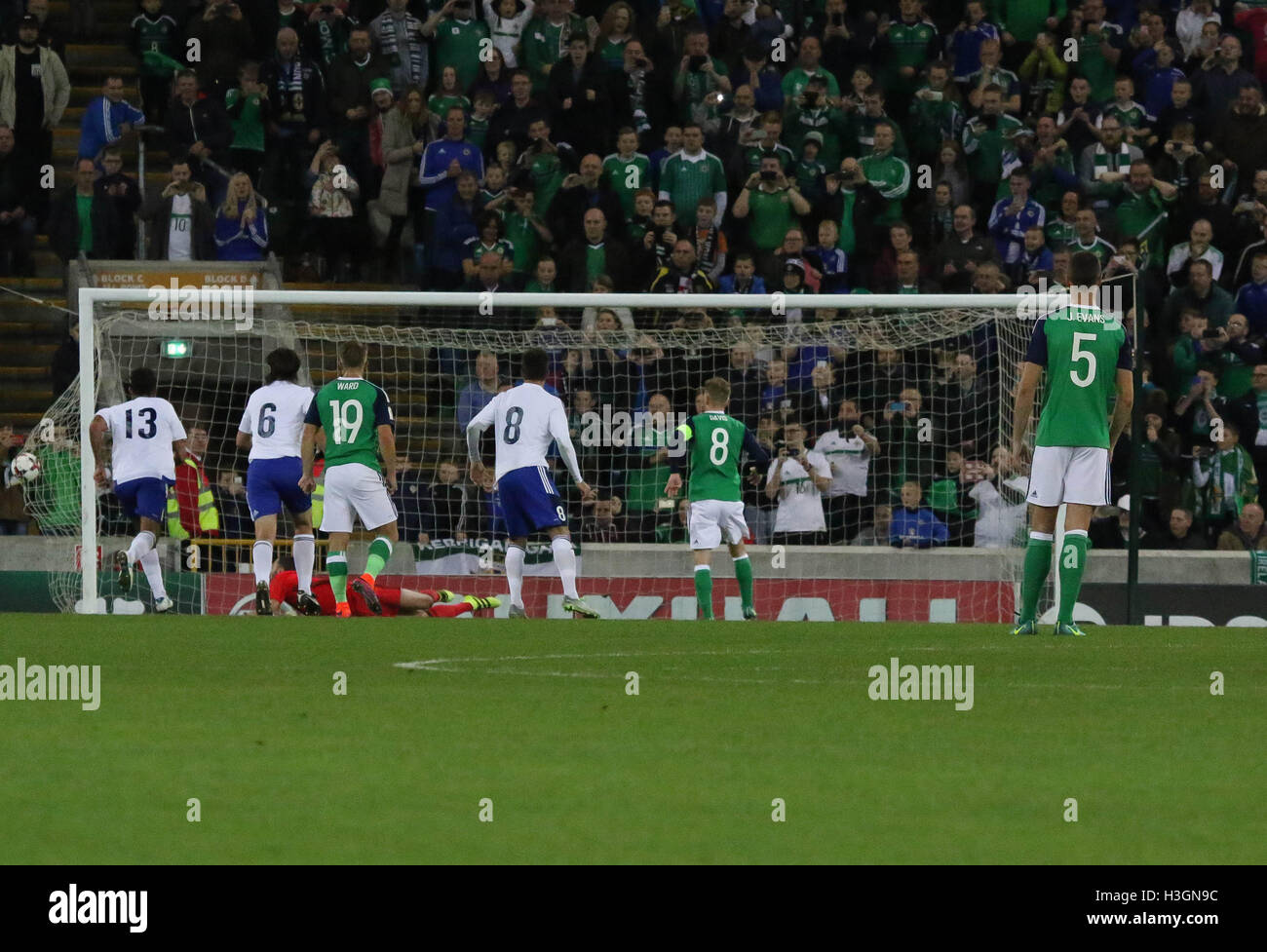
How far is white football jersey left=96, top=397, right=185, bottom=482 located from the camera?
1759 centimetres

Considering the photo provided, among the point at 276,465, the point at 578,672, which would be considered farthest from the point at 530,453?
the point at 578,672

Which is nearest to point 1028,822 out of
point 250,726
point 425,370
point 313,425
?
point 250,726

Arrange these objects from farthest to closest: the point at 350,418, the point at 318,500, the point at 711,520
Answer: the point at 318,500 < the point at 711,520 < the point at 350,418

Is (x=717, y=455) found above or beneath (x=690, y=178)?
beneath

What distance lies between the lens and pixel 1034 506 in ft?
43.1

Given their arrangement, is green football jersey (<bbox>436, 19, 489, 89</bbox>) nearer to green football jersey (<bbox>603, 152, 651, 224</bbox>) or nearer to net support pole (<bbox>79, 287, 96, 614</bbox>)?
green football jersey (<bbox>603, 152, 651, 224</bbox>)

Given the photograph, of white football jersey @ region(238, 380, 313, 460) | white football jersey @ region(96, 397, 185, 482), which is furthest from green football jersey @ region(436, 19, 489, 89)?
white football jersey @ region(238, 380, 313, 460)

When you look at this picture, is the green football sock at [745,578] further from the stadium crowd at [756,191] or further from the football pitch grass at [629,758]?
→ the football pitch grass at [629,758]

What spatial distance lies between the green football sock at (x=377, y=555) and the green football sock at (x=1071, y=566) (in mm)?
5246

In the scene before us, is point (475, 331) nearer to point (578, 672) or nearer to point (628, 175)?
point (628, 175)

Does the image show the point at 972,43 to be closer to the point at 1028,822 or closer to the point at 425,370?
the point at 425,370

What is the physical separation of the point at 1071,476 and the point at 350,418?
18.7 feet

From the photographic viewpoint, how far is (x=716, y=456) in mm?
17062

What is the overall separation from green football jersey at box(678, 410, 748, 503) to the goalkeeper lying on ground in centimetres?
211
